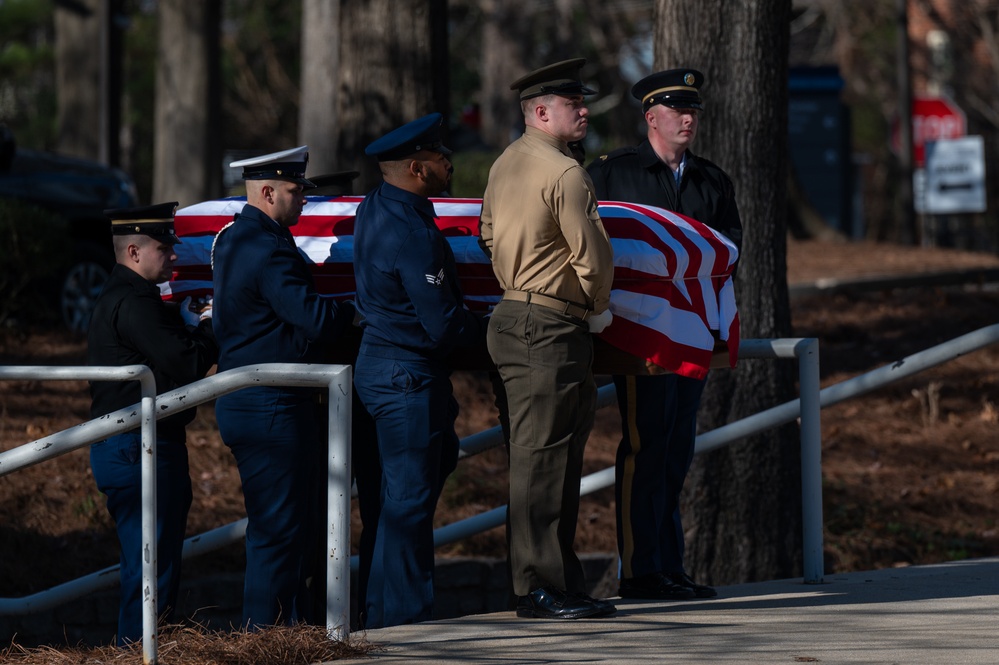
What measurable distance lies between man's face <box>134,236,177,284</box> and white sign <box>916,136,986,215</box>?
20665 millimetres

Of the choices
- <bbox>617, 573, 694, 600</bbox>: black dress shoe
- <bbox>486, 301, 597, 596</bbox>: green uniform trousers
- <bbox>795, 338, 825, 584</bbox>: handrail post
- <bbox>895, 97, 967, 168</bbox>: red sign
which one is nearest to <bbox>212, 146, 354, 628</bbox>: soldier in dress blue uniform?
<bbox>486, 301, 597, 596</bbox>: green uniform trousers

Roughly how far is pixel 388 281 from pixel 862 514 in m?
5.22

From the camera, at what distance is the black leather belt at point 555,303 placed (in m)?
5.51

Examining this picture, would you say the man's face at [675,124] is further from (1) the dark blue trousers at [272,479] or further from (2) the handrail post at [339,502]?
(2) the handrail post at [339,502]

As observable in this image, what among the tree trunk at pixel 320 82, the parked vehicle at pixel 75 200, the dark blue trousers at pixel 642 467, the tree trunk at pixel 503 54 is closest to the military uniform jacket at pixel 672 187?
the dark blue trousers at pixel 642 467

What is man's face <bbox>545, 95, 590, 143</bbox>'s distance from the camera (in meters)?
5.58

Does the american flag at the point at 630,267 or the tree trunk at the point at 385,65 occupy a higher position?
the tree trunk at the point at 385,65

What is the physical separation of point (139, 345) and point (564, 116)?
69.2 inches

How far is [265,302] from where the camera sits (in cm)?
576

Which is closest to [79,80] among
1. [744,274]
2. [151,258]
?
[744,274]

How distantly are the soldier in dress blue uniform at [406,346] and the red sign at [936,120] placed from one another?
2388cm

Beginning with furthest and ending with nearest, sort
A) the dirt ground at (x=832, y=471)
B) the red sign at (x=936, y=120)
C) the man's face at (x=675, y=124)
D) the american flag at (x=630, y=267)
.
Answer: the red sign at (x=936, y=120) < the dirt ground at (x=832, y=471) < the man's face at (x=675, y=124) < the american flag at (x=630, y=267)

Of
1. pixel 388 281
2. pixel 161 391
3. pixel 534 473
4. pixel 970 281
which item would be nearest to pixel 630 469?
pixel 534 473

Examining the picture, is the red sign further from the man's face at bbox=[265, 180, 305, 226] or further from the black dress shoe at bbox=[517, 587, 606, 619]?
the black dress shoe at bbox=[517, 587, 606, 619]
